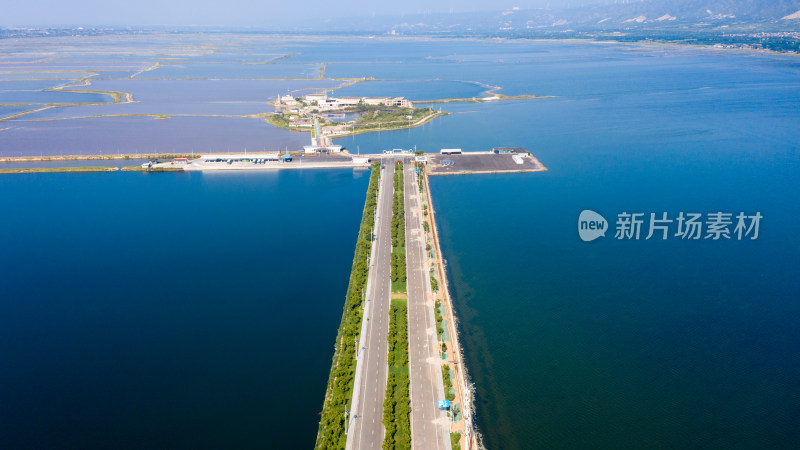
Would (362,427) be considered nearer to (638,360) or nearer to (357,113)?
(638,360)

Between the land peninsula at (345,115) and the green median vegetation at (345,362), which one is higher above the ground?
the land peninsula at (345,115)

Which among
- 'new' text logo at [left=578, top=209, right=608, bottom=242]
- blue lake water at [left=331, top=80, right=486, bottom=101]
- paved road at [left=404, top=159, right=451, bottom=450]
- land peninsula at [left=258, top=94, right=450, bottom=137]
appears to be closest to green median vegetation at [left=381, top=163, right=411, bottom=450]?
paved road at [left=404, top=159, right=451, bottom=450]

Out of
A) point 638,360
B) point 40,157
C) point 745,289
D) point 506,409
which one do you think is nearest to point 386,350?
point 506,409

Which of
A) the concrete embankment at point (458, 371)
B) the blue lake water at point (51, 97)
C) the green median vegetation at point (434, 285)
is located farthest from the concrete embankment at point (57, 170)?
the green median vegetation at point (434, 285)

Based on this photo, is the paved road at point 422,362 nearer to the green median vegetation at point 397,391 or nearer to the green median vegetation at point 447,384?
the green median vegetation at point 447,384

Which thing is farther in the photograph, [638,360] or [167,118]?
[167,118]

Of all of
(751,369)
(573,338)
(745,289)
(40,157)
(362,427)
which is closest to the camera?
(362,427)

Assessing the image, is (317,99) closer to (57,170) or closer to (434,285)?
(57,170)
